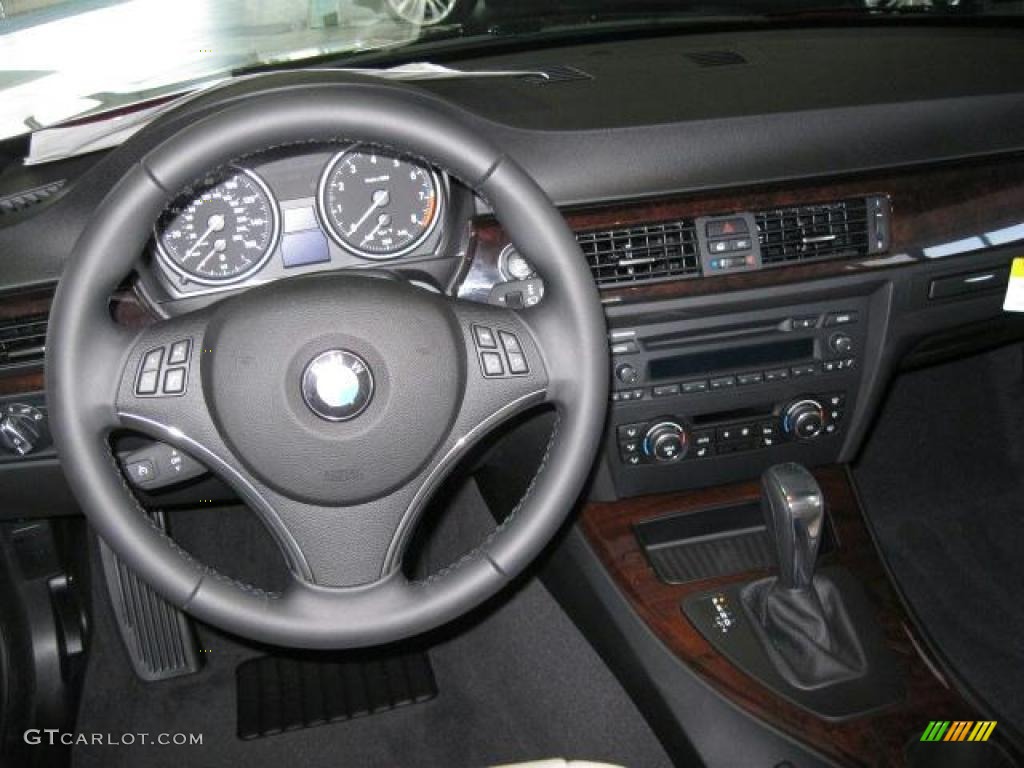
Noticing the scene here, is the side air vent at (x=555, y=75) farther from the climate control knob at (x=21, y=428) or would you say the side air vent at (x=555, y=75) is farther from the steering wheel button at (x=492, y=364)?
the climate control knob at (x=21, y=428)

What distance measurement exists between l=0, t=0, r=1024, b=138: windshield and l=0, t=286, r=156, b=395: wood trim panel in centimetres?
37

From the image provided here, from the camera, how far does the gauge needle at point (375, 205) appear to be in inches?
56.6

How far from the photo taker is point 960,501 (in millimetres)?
2471

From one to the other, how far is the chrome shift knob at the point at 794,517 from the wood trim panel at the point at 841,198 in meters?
0.30

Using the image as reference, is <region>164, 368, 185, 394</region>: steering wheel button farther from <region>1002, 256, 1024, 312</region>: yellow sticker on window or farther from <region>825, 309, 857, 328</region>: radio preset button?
<region>1002, 256, 1024, 312</region>: yellow sticker on window

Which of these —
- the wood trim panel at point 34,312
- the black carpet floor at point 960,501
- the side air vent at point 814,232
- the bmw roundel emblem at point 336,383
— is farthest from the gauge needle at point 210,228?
the black carpet floor at point 960,501

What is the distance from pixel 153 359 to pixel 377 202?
0.39m

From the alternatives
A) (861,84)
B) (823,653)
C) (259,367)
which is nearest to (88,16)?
(259,367)

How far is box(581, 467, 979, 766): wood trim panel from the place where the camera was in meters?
1.61

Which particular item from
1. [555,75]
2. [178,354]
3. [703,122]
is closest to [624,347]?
[703,122]

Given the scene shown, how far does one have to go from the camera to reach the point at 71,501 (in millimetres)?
1673

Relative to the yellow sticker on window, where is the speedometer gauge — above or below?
above

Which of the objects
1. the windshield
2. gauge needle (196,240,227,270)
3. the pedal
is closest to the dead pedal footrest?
the pedal

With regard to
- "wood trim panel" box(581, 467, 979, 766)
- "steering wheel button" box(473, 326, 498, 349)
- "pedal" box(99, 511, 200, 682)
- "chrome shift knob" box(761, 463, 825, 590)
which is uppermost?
"steering wheel button" box(473, 326, 498, 349)
